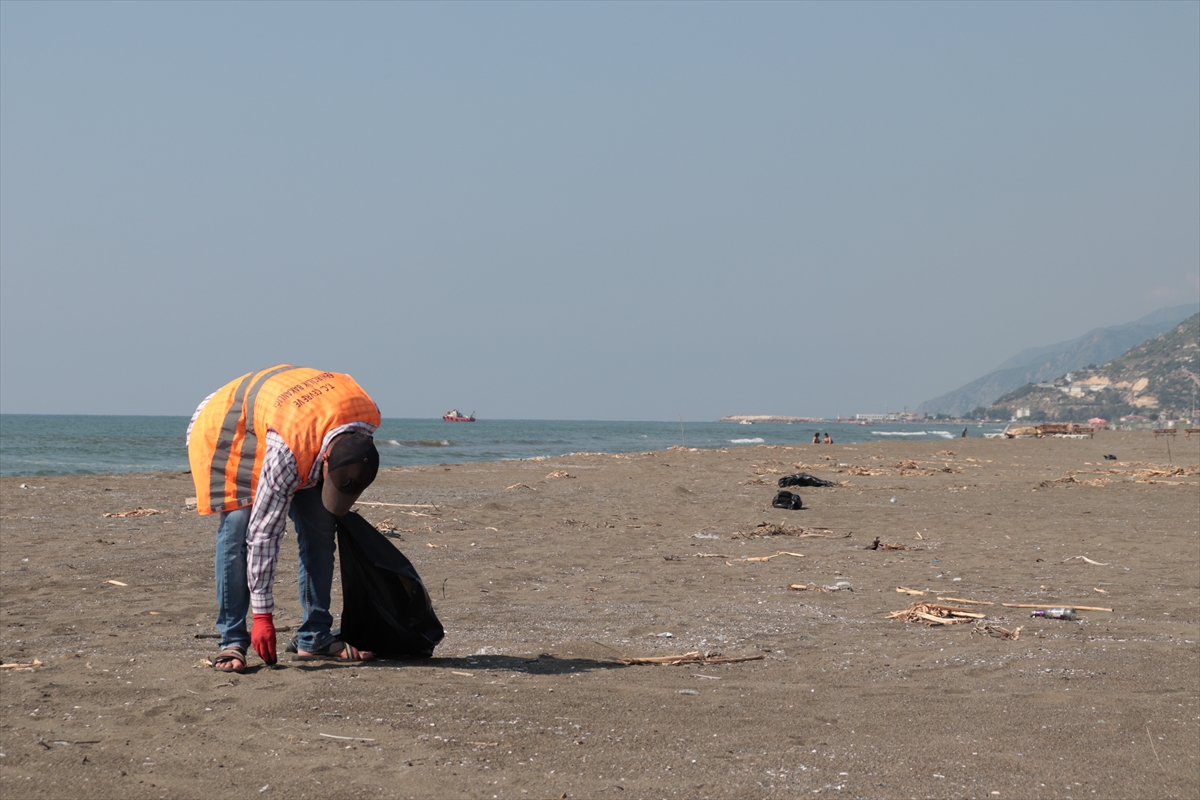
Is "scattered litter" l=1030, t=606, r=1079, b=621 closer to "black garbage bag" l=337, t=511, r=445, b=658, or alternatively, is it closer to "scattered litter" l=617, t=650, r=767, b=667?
"scattered litter" l=617, t=650, r=767, b=667

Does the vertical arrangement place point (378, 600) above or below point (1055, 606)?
above

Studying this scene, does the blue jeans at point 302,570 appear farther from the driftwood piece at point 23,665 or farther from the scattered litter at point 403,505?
the scattered litter at point 403,505

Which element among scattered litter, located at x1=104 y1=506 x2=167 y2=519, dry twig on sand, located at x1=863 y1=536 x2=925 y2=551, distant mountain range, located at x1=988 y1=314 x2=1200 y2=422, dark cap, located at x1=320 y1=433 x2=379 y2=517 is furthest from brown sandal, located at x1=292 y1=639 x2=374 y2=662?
distant mountain range, located at x1=988 y1=314 x2=1200 y2=422

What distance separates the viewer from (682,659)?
5.05m

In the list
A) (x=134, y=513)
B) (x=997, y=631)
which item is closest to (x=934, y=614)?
(x=997, y=631)

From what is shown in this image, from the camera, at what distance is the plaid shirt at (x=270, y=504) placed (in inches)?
173

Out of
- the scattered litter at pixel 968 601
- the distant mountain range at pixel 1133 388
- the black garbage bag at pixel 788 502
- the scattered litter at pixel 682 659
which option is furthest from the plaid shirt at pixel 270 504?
the distant mountain range at pixel 1133 388

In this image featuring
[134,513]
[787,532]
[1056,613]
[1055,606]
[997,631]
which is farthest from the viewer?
[134,513]

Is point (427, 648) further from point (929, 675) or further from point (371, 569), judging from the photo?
point (929, 675)

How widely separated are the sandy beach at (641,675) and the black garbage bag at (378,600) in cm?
12

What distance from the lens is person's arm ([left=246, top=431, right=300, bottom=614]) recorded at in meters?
4.38

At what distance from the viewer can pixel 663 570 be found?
844 centimetres

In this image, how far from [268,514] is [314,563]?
47 centimetres

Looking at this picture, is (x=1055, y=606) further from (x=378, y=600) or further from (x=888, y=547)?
(x=378, y=600)
